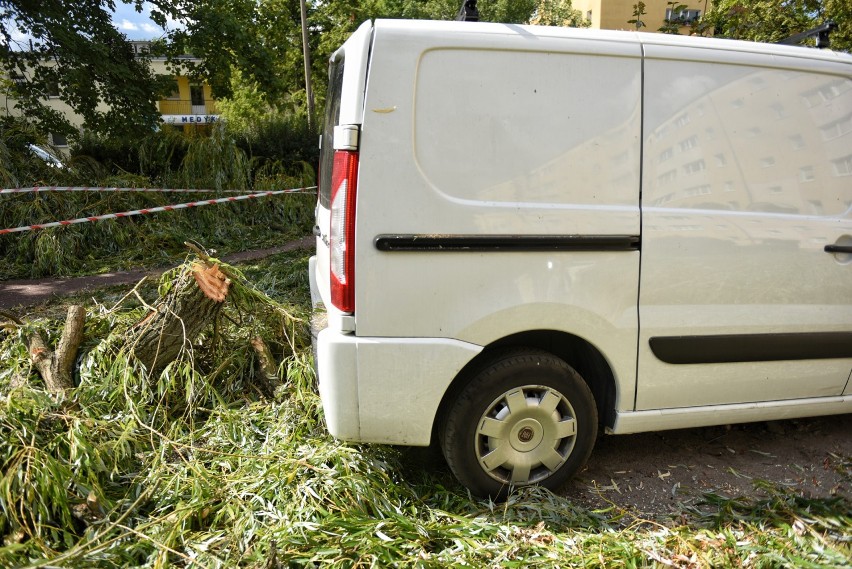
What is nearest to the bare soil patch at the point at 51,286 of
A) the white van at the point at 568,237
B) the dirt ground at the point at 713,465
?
the white van at the point at 568,237

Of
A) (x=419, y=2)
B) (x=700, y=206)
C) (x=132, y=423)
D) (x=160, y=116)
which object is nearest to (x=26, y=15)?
(x=160, y=116)

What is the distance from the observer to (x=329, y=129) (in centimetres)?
321

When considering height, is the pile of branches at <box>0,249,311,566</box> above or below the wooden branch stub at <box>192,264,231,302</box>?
below

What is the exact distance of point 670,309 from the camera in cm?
288

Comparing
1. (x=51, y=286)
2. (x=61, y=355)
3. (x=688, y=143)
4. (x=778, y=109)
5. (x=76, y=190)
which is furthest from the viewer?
(x=76, y=190)

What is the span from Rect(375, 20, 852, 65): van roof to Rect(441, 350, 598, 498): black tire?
4.67ft

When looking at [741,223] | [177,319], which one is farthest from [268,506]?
[741,223]

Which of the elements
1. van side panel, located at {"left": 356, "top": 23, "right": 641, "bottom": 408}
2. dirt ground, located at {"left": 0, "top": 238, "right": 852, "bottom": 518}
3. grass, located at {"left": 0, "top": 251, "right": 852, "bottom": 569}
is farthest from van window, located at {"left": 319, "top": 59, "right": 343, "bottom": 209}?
dirt ground, located at {"left": 0, "top": 238, "right": 852, "bottom": 518}

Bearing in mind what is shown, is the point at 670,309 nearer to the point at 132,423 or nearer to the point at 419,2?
the point at 132,423

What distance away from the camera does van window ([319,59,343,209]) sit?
3006 millimetres

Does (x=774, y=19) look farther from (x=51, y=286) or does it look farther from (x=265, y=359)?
(x=51, y=286)

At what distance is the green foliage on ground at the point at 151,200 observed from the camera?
812cm

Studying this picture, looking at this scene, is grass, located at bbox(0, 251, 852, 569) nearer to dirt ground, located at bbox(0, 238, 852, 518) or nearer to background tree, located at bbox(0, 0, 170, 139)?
dirt ground, located at bbox(0, 238, 852, 518)

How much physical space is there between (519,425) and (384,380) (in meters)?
0.68
